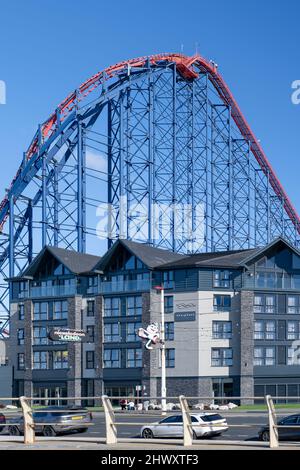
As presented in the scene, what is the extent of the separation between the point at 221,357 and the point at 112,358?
32.2 ft

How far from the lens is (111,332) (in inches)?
3100

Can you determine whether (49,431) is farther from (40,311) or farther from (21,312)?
(21,312)

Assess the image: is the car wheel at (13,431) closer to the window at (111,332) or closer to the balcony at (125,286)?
the balcony at (125,286)

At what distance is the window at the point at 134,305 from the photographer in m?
77.6

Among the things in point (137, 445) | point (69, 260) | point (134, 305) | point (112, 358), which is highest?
point (69, 260)

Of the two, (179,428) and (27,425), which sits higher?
(27,425)

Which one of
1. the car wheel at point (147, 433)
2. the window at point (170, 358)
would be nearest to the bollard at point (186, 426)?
the car wheel at point (147, 433)

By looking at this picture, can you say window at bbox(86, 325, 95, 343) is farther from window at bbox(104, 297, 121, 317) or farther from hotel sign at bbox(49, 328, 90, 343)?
window at bbox(104, 297, 121, 317)

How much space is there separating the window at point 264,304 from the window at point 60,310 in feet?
57.5

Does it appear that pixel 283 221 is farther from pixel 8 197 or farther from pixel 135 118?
pixel 8 197

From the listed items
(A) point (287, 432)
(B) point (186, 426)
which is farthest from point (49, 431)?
(B) point (186, 426)

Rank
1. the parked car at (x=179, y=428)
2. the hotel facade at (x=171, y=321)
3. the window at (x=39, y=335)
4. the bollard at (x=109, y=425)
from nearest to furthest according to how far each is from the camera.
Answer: the bollard at (x=109, y=425) < the parked car at (x=179, y=428) < the hotel facade at (x=171, y=321) < the window at (x=39, y=335)
